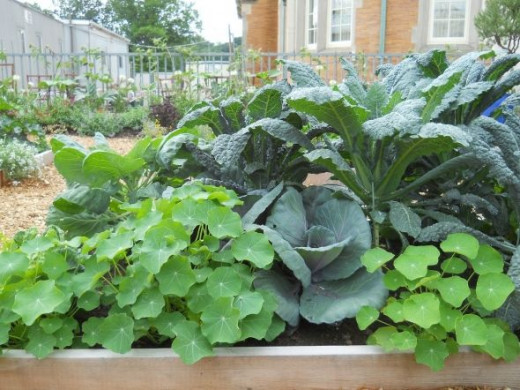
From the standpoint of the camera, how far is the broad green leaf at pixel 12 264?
173 centimetres

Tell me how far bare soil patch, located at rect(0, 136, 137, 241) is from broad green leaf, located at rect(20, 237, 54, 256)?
202 cm

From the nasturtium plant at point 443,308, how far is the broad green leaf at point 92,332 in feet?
2.66

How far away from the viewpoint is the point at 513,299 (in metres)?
1.81

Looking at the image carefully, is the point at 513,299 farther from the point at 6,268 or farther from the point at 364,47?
the point at 364,47

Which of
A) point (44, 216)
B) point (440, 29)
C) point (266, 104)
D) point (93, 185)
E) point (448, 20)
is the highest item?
point (448, 20)

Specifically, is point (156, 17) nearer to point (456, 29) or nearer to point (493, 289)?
point (456, 29)

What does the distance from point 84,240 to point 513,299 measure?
4.68 ft

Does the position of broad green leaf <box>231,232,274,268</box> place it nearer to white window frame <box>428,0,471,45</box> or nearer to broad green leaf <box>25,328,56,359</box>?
Result: broad green leaf <box>25,328,56,359</box>

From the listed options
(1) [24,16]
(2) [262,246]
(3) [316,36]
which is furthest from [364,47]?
(1) [24,16]

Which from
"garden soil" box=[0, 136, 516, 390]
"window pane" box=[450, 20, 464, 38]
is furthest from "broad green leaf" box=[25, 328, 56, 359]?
"window pane" box=[450, 20, 464, 38]

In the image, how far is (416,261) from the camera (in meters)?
1.75

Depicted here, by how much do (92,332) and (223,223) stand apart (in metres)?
0.53

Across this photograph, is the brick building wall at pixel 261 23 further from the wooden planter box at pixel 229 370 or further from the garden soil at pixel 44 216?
the wooden planter box at pixel 229 370

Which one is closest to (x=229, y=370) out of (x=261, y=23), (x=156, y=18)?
(x=261, y=23)
